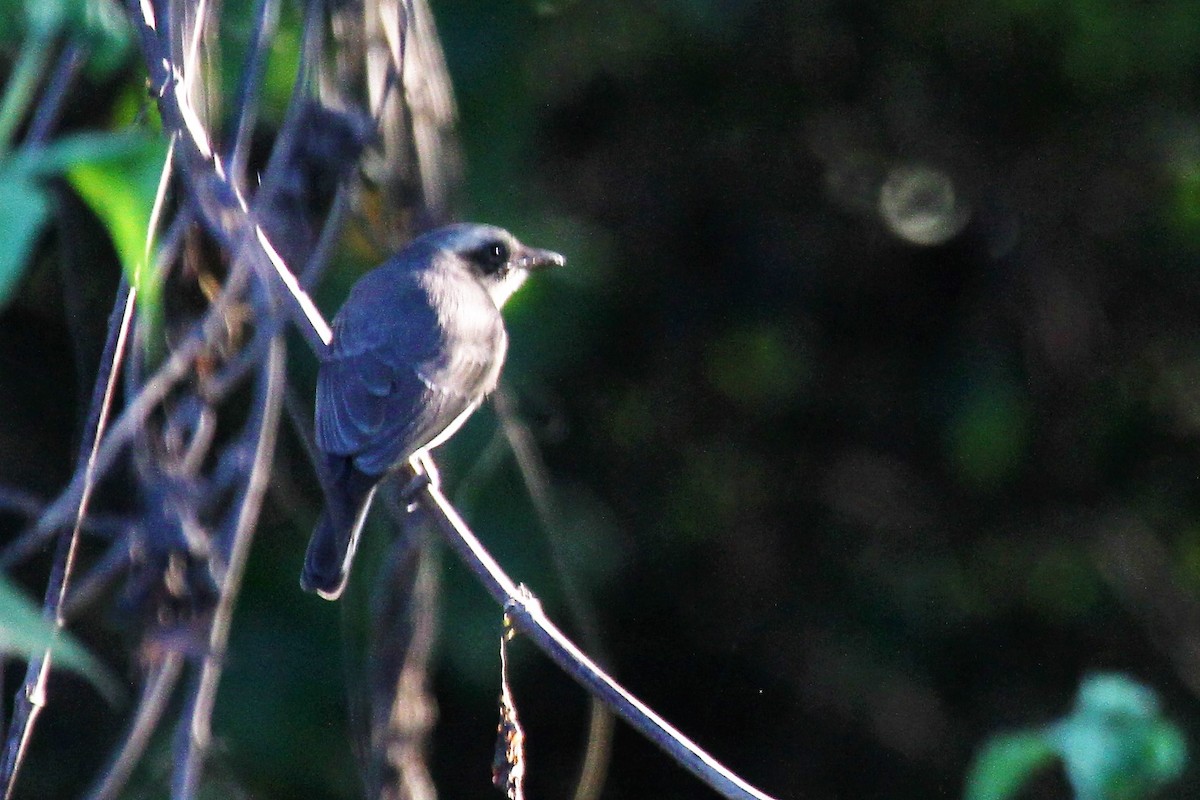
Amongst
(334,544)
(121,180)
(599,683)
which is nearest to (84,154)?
(121,180)

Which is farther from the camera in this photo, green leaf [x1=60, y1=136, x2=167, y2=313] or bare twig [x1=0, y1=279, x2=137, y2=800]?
bare twig [x1=0, y1=279, x2=137, y2=800]

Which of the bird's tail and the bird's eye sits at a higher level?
the bird's eye

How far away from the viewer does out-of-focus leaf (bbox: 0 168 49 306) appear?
4.00 ft

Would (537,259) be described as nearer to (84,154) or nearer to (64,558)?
(64,558)

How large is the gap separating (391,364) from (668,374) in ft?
4.95

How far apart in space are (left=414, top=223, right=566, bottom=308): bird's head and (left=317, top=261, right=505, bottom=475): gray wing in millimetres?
217

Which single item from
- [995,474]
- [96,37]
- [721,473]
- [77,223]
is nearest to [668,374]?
[721,473]

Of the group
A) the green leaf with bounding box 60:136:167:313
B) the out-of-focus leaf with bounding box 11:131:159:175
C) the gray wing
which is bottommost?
the gray wing

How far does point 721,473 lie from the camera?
17.5 ft

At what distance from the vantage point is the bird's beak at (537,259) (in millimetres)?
4398

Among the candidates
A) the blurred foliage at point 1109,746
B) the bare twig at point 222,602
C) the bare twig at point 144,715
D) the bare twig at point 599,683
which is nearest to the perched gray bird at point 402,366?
the bare twig at point 222,602

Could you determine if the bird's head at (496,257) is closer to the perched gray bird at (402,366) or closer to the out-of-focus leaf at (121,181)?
the perched gray bird at (402,366)

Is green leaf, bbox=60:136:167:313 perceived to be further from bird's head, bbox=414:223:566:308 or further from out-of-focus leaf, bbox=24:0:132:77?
bird's head, bbox=414:223:566:308

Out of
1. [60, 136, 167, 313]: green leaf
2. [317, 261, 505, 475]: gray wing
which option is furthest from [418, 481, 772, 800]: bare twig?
[60, 136, 167, 313]: green leaf
